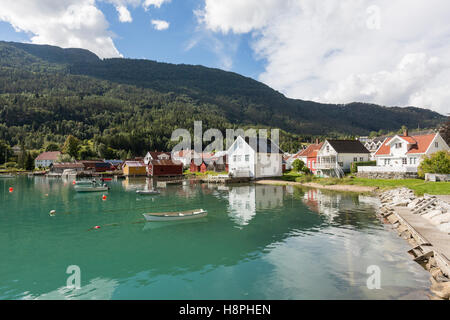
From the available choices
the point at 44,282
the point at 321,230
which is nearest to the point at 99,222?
the point at 44,282

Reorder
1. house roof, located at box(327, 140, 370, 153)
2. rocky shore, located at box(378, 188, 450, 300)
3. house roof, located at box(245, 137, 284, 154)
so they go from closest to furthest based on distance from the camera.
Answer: rocky shore, located at box(378, 188, 450, 300), house roof, located at box(327, 140, 370, 153), house roof, located at box(245, 137, 284, 154)

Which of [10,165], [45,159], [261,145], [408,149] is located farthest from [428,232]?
[45,159]

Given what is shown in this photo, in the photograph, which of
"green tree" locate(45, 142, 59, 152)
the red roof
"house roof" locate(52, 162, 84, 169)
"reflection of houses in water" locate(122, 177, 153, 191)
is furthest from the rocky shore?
"green tree" locate(45, 142, 59, 152)

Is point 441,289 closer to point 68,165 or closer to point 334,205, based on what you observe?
point 334,205

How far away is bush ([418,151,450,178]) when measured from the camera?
133 ft

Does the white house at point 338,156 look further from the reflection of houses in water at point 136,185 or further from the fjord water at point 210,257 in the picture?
the reflection of houses in water at point 136,185

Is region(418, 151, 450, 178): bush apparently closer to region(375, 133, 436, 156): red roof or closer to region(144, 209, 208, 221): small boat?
region(375, 133, 436, 156): red roof

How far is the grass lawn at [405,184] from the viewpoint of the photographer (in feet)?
114

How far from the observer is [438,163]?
1628 inches

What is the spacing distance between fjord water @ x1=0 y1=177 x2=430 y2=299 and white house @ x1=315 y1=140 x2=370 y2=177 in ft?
107

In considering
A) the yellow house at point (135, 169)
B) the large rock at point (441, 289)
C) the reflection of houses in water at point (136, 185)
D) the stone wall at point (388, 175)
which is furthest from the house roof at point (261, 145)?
the large rock at point (441, 289)

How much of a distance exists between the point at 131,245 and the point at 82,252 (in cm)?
307

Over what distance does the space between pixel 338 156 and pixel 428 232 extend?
48.2 meters

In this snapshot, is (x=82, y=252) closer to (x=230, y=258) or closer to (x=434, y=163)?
(x=230, y=258)
